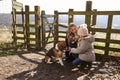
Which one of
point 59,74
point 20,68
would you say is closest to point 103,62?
point 59,74

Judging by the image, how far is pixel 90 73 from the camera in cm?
635

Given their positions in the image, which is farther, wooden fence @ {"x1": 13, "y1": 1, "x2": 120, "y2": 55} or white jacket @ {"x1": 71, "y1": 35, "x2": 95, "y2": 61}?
wooden fence @ {"x1": 13, "y1": 1, "x2": 120, "y2": 55}

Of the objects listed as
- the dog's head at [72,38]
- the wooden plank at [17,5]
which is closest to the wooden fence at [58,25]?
the wooden plank at [17,5]

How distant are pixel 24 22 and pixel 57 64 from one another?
493 centimetres

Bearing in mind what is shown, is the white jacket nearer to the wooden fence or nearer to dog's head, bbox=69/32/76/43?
dog's head, bbox=69/32/76/43

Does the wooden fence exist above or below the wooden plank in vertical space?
below

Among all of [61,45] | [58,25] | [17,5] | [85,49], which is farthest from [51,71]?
[17,5]

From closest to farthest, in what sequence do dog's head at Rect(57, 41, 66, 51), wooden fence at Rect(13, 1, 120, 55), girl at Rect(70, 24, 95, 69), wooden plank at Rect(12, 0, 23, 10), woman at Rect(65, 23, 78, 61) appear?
girl at Rect(70, 24, 95, 69)
dog's head at Rect(57, 41, 66, 51)
woman at Rect(65, 23, 78, 61)
wooden fence at Rect(13, 1, 120, 55)
wooden plank at Rect(12, 0, 23, 10)

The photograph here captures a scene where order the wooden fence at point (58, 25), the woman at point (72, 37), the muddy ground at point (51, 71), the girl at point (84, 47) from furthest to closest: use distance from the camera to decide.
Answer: the wooden fence at point (58, 25) < the woman at point (72, 37) < the girl at point (84, 47) < the muddy ground at point (51, 71)

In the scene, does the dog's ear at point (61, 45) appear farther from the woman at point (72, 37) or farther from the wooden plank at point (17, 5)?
the wooden plank at point (17, 5)

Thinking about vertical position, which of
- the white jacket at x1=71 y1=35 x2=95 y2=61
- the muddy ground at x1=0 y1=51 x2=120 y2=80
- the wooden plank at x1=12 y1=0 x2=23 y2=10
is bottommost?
the muddy ground at x1=0 y1=51 x2=120 y2=80

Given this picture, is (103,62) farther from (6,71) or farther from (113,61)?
(6,71)

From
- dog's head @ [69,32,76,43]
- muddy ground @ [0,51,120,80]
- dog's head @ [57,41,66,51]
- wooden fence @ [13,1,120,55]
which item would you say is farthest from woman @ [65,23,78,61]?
wooden fence @ [13,1,120,55]

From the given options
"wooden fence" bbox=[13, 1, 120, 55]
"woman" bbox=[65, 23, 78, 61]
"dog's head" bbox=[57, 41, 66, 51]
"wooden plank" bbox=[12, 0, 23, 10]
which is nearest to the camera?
"dog's head" bbox=[57, 41, 66, 51]
